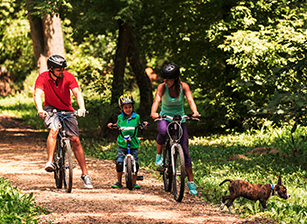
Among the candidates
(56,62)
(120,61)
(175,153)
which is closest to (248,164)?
(175,153)

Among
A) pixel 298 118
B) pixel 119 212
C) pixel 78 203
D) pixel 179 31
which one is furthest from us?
pixel 179 31

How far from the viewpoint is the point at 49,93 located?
21.2ft

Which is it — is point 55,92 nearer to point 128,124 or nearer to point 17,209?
point 128,124

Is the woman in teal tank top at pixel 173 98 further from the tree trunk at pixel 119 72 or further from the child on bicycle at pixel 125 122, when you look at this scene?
the tree trunk at pixel 119 72

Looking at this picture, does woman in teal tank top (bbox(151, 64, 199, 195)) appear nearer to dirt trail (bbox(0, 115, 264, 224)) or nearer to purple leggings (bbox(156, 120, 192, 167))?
purple leggings (bbox(156, 120, 192, 167))

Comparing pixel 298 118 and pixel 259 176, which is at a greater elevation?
pixel 298 118

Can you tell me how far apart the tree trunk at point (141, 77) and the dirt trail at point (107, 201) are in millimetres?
7286

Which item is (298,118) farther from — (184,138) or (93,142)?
(93,142)

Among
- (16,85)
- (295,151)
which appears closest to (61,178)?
(295,151)

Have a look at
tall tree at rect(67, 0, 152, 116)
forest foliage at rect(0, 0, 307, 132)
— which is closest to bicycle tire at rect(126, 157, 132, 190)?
forest foliage at rect(0, 0, 307, 132)

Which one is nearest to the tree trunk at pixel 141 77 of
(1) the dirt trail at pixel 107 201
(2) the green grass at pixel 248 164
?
(2) the green grass at pixel 248 164

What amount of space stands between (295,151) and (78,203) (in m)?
5.71

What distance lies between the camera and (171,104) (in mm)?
6328

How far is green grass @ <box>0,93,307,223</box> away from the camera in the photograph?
224 inches
